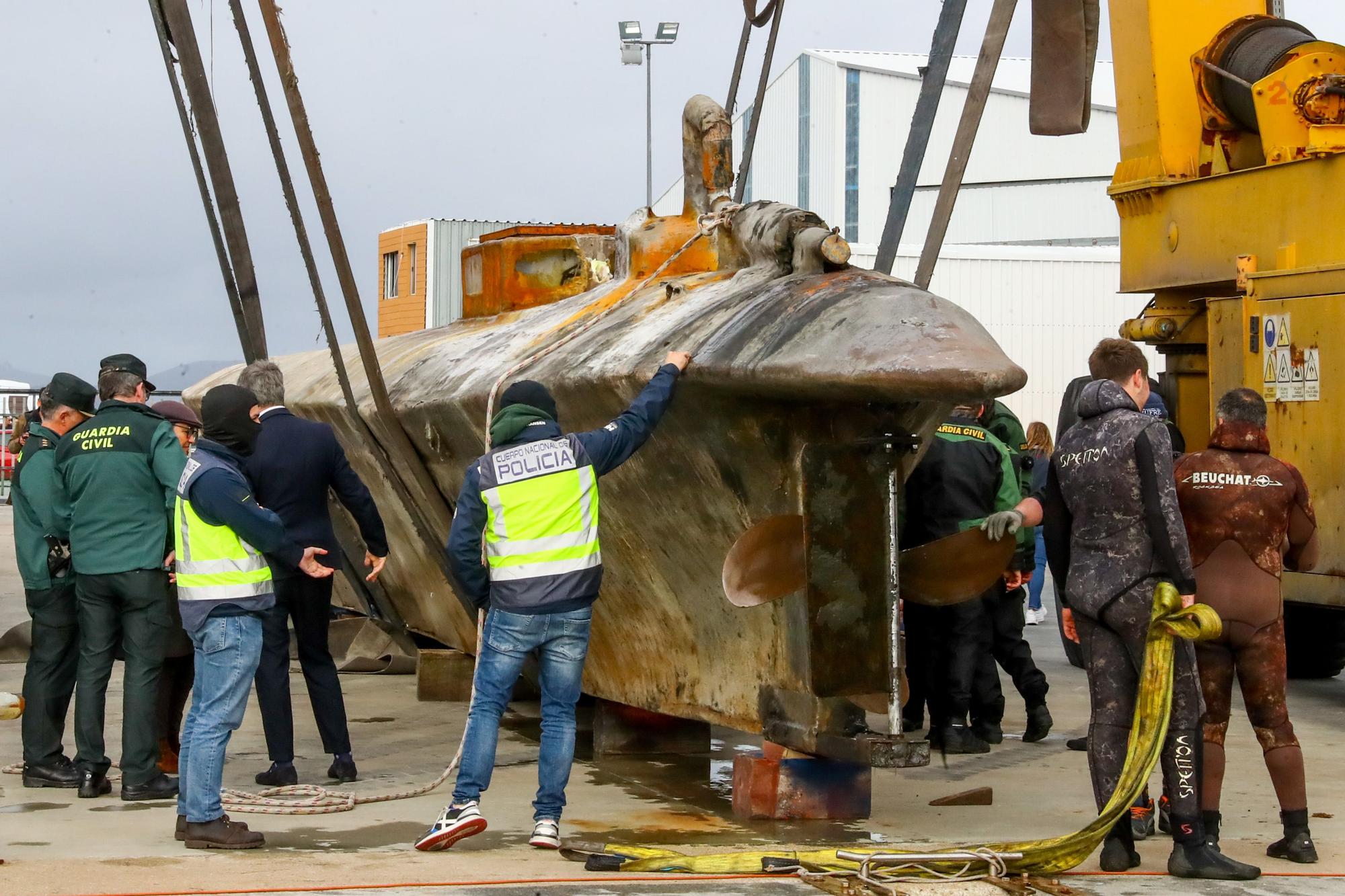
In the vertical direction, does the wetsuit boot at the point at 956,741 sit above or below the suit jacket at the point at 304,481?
below

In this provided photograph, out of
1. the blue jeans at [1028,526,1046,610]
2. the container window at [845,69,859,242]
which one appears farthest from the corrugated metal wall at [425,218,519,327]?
the blue jeans at [1028,526,1046,610]

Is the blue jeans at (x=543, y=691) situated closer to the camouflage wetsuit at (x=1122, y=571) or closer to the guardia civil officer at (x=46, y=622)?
the camouflage wetsuit at (x=1122, y=571)

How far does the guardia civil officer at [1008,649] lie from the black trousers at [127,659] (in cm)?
365

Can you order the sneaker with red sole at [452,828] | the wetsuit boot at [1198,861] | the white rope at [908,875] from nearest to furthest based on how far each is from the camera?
1. the white rope at [908,875]
2. the wetsuit boot at [1198,861]
3. the sneaker with red sole at [452,828]

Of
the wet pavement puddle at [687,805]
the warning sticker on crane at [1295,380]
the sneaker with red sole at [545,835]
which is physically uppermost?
the warning sticker on crane at [1295,380]

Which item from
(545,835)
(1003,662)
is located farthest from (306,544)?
(1003,662)

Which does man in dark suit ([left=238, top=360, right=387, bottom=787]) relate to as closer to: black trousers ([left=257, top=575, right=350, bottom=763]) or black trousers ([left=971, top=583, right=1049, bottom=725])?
black trousers ([left=257, top=575, right=350, bottom=763])

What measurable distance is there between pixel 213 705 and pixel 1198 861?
126 inches

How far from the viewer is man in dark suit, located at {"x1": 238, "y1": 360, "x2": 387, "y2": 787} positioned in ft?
22.6

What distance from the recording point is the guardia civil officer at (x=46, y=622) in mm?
6980

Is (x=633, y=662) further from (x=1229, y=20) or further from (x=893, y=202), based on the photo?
(x=1229, y=20)

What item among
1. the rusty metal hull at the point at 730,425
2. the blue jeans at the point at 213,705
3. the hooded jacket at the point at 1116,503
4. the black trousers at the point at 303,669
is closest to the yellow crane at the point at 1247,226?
the rusty metal hull at the point at 730,425

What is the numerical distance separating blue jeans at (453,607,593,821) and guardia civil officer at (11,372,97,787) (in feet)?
6.78

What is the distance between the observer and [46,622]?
704cm
